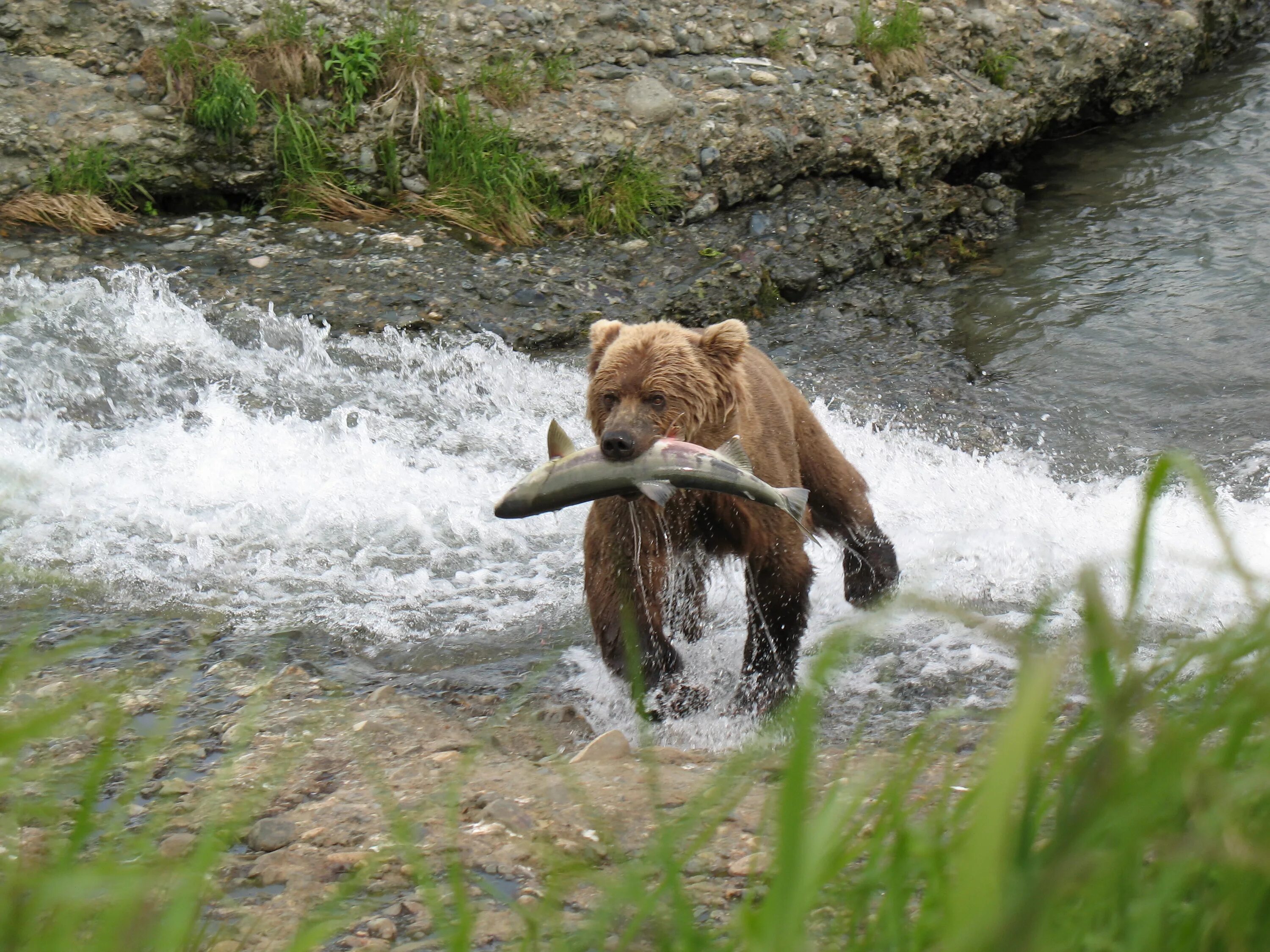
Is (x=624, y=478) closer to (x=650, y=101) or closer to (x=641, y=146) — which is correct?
(x=641, y=146)

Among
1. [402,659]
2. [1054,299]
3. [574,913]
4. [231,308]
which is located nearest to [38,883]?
[574,913]

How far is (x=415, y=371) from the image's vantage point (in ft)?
23.4

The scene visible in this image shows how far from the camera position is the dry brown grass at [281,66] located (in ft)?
26.1

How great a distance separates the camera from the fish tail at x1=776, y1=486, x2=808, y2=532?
391cm

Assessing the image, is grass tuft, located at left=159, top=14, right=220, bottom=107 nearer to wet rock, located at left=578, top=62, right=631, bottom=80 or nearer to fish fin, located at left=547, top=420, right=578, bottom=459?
wet rock, located at left=578, top=62, right=631, bottom=80

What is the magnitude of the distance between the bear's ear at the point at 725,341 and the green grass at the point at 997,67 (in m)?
6.47

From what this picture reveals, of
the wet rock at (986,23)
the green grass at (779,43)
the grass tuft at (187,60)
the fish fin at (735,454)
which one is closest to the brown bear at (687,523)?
the fish fin at (735,454)

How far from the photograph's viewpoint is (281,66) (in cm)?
798

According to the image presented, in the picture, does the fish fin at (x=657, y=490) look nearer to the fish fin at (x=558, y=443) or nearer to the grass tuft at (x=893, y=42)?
the fish fin at (x=558, y=443)

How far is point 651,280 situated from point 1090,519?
123 inches

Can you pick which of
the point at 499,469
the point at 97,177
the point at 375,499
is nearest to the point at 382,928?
the point at 375,499

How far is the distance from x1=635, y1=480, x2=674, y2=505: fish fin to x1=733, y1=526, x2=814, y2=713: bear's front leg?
873mm

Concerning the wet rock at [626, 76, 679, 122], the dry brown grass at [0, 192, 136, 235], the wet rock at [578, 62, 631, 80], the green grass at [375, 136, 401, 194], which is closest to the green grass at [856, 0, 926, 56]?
the wet rock at [626, 76, 679, 122]

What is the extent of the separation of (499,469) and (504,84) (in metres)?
3.25
